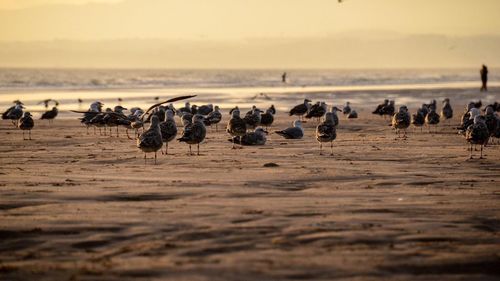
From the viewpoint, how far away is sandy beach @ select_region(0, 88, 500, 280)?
894 cm

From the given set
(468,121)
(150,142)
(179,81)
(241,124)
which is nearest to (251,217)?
(150,142)

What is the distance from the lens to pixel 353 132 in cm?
2989

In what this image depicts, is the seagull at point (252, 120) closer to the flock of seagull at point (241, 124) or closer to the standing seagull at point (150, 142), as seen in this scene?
the flock of seagull at point (241, 124)

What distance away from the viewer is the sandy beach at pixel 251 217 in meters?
8.94

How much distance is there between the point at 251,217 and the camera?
11383mm

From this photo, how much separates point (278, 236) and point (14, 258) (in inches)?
128

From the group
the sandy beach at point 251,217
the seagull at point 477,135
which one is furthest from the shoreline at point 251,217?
the seagull at point 477,135

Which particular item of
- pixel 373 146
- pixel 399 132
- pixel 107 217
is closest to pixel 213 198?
pixel 107 217

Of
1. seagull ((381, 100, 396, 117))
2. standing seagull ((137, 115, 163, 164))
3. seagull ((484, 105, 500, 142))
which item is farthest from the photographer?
seagull ((381, 100, 396, 117))

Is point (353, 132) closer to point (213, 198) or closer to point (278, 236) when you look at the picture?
point (213, 198)

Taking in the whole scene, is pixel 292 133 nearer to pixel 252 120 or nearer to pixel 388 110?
pixel 252 120

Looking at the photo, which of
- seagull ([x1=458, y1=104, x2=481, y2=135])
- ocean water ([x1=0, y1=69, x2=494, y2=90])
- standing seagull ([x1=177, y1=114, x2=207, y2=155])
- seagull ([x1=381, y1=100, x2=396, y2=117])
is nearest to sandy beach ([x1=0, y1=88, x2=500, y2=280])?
standing seagull ([x1=177, y1=114, x2=207, y2=155])

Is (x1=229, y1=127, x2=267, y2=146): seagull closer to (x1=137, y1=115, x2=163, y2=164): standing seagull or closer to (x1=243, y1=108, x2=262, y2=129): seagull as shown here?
(x1=137, y1=115, x2=163, y2=164): standing seagull

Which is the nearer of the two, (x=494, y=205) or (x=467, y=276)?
(x=467, y=276)
